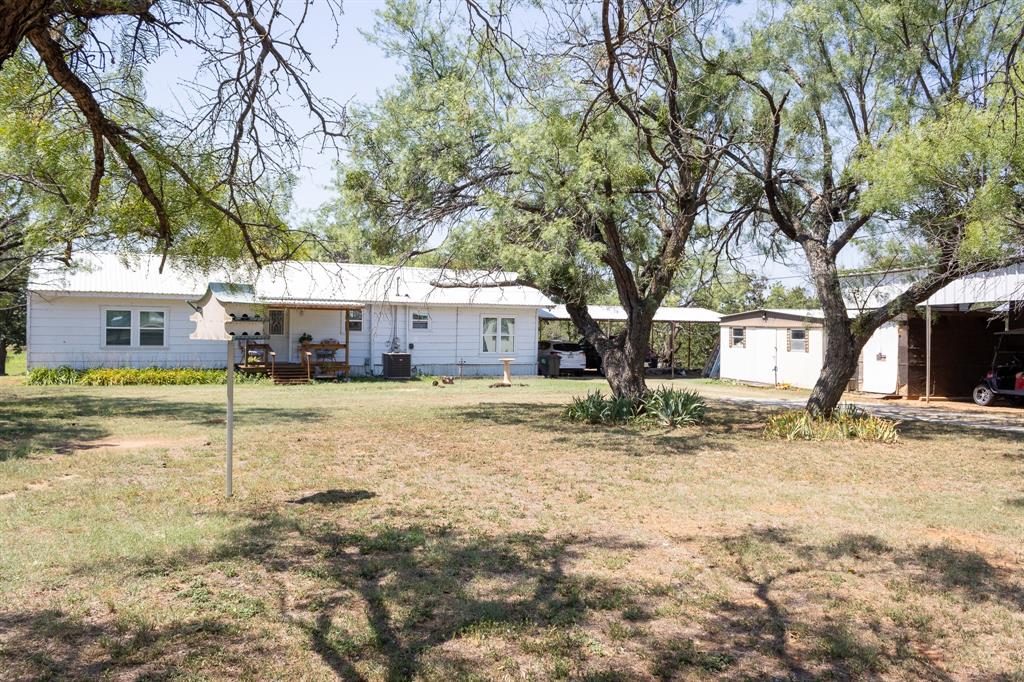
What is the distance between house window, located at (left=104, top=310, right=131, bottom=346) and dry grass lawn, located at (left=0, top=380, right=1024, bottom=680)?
43.2 ft

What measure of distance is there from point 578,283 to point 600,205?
96.9 inches

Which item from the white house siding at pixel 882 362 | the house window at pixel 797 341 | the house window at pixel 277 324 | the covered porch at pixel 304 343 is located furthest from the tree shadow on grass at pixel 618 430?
the house window at pixel 277 324

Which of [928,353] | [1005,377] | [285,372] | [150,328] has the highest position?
[150,328]

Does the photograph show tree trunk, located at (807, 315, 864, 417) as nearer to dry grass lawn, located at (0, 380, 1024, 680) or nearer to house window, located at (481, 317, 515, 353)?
dry grass lawn, located at (0, 380, 1024, 680)

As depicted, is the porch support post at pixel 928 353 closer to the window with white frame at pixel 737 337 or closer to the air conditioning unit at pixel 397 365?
the window with white frame at pixel 737 337

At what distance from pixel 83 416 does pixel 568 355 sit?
64.0ft

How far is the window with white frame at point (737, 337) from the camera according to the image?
27.5m

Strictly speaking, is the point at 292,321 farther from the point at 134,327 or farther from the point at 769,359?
the point at 769,359

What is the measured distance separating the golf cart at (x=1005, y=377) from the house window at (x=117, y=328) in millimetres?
24935

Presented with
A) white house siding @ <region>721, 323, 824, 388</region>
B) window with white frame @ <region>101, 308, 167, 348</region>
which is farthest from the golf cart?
window with white frame @ <region>101, 308, 167, 348</region>

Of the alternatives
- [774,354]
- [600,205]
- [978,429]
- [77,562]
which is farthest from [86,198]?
[774,354]

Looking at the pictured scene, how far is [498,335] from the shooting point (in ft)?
95.8

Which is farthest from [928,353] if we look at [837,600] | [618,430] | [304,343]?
[304,343]

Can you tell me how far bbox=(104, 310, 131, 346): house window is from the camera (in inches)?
932
